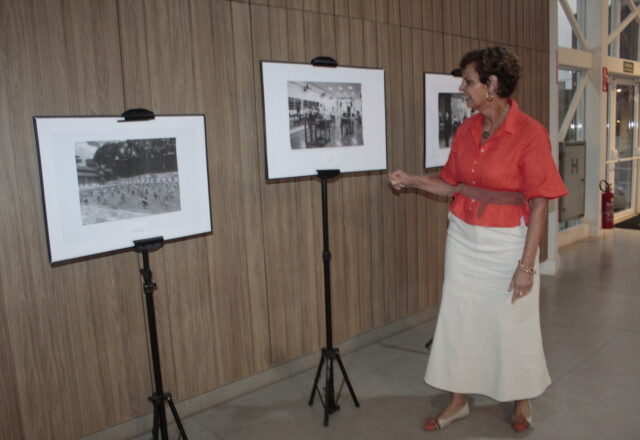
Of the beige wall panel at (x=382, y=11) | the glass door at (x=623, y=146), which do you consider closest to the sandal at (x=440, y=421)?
the beige wall panel at (x=382, y=11)

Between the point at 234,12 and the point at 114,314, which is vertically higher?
the point at 234,12

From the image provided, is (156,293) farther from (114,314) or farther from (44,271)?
(44,271)

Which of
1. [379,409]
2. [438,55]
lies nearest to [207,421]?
[379,409]

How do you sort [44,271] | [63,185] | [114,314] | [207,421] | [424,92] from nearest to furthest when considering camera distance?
[63,185], [44,271], [114,314], [207,421], [424,92]

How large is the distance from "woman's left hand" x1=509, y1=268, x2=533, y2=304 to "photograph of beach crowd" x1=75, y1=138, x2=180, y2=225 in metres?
1.75

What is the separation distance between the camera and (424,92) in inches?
166

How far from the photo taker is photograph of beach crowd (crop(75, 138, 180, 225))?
2451 millimetres

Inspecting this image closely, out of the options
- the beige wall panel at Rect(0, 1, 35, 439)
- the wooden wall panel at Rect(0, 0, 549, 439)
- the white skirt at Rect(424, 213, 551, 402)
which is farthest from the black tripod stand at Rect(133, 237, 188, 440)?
the white skirt at Rect(424, 213, 551, 402)

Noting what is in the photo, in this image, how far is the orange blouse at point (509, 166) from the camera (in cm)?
258

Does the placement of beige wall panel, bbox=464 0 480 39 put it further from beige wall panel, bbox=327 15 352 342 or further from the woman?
the woman

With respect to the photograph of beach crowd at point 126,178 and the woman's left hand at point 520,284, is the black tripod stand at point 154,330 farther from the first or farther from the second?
the woman's left hand at point 520,284

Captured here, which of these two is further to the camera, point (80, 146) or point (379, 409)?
point (379, 409)

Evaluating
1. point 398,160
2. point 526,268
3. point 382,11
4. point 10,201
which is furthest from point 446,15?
point 10,201

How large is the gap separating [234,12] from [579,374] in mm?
3138
